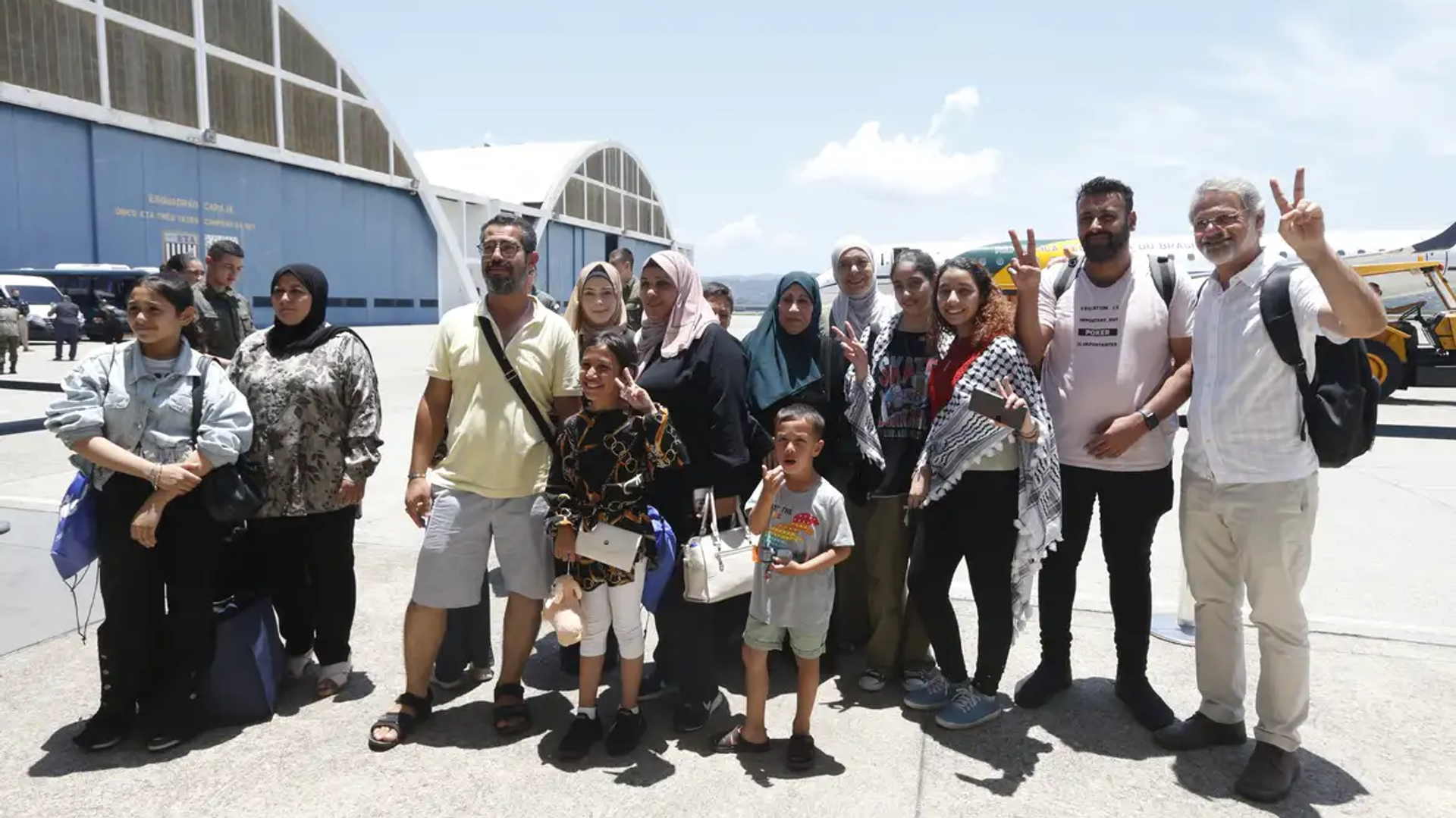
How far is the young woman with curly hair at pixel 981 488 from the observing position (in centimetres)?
320

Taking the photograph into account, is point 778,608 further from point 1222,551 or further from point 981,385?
point 1222,551

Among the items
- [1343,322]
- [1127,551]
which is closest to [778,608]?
[1127,551]

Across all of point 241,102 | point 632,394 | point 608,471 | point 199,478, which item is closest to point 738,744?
point 608,471

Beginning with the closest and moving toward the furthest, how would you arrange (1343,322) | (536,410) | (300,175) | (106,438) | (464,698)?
(1343,322) → (106,438) → (536,410) → (464,698) → (300,175)

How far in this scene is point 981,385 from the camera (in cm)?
318

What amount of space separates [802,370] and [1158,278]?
1.42 metres

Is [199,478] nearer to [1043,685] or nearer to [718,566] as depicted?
[718,566]

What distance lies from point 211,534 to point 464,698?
1178 mm

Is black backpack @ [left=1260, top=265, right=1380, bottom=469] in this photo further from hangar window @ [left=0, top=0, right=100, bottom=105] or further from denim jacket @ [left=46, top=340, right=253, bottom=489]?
hangar window @ [left=0, top=0, right=100, bottom=105]

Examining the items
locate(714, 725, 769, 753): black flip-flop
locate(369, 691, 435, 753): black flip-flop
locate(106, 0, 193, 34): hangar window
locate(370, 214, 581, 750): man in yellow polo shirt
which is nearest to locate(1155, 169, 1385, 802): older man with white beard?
locate(714, 725, 769, 753): black flip-flop

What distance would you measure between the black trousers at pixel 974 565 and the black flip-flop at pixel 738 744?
0.82 meters

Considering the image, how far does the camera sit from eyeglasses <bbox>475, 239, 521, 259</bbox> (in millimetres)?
3305

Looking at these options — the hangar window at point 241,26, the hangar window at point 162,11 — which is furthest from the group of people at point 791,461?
the hangar window at point 241,26

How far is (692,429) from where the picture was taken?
3396 mm
